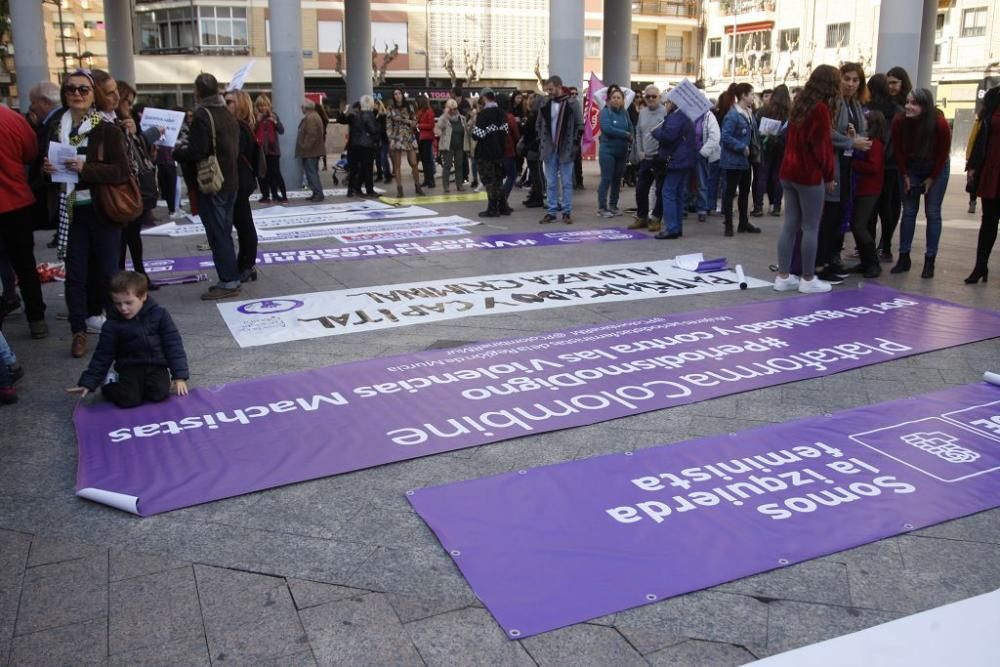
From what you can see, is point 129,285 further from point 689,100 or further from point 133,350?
point 689,100

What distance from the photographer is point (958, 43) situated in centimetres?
4106

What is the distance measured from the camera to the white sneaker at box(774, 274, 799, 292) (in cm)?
765

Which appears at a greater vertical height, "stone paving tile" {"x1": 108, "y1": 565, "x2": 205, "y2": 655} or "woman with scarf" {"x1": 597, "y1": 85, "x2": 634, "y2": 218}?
"woman with scarf" {"x1": 597, "y1": 85, "x2": 634, "y2": 218}

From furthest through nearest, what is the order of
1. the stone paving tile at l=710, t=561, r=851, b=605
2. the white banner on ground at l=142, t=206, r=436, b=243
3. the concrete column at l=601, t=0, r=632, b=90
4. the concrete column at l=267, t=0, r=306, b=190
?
the concrete column at l=601, t=0, r=632, b=90, the concrete column at l=267, t=0, r=306, b=190, the white banner on ground at l=142, t=206, r=436, b=243, the stone paving tile at l=710, t=561, r=851, b=605

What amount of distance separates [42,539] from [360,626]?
4.69ft

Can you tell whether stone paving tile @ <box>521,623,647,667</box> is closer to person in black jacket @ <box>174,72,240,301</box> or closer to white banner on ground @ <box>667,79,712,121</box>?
person in black jacket @ <box>174,72,240,301</box>

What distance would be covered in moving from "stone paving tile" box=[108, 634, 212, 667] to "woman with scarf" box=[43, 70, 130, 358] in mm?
3581

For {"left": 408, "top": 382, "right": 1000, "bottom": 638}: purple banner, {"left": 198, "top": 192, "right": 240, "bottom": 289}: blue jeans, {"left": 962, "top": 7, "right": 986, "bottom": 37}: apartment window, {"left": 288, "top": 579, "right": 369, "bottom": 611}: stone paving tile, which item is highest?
{"left": 962, "top": 7, "right": 986, "bottom": 37}: apartment window

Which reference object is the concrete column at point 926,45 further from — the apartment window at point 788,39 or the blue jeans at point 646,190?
the apartment window at point 788,39

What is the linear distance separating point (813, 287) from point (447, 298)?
2983 millimetres

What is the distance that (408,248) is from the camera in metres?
10.0

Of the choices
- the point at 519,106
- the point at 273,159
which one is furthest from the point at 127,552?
the point at 519,106

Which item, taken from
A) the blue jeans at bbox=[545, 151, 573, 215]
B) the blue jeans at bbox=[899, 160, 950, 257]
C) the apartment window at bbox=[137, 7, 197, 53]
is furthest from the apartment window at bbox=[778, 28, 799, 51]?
the blue jeans at bbox=[899, 160, 950, 257]

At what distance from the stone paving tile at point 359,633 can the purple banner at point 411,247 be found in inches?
261
